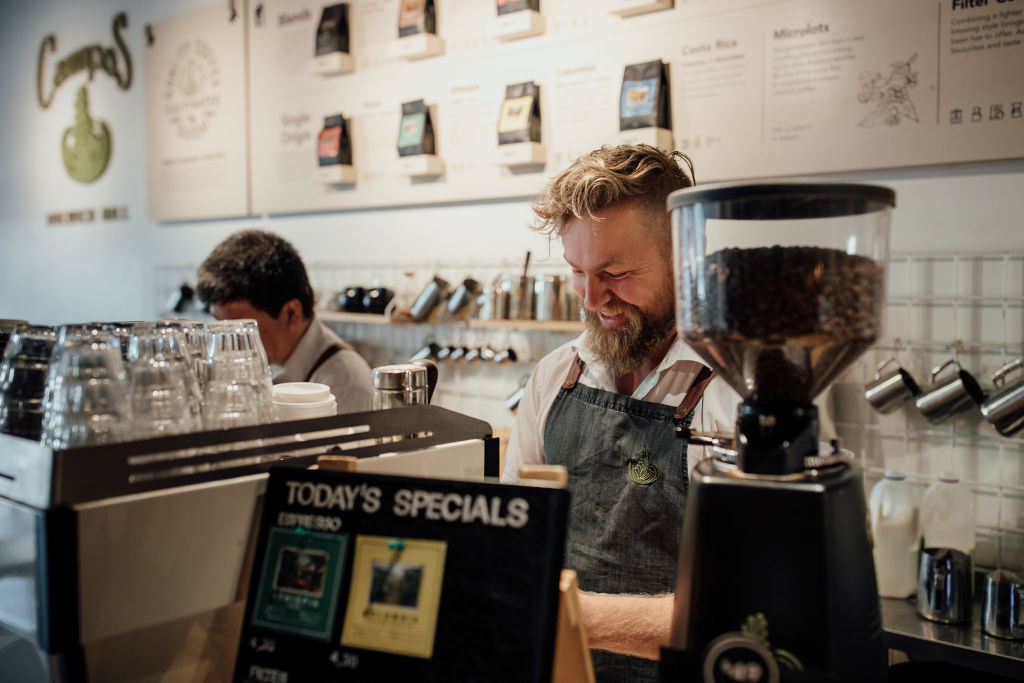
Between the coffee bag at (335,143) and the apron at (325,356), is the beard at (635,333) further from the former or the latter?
the coffee bag at (335,143)

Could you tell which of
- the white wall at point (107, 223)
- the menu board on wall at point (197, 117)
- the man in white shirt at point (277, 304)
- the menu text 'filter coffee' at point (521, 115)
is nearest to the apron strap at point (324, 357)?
the man in white shirt at point (277, 304)

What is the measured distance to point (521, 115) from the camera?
3316 mm

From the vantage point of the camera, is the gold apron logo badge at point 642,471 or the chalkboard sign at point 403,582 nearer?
the chalkboard sign at point 403,582

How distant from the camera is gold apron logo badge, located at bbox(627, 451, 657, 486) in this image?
1.85m

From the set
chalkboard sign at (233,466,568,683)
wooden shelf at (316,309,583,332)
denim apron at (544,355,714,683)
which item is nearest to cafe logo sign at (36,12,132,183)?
wooden shelf at (316,309,583,332)

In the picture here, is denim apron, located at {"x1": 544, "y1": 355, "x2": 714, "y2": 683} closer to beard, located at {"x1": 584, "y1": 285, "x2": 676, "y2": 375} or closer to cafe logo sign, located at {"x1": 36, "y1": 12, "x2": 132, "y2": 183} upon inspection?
beard, located at {"x1": 584, "y1": 285, "x2": 676, "y2": 375}

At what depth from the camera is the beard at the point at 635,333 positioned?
197 centimetres

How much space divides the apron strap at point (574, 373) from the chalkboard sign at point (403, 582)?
1.13 m

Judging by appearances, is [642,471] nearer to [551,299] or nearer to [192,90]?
[551,299]

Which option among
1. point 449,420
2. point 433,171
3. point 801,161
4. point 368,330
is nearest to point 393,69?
point 433,171

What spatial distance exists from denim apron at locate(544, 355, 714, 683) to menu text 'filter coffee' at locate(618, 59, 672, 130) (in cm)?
137

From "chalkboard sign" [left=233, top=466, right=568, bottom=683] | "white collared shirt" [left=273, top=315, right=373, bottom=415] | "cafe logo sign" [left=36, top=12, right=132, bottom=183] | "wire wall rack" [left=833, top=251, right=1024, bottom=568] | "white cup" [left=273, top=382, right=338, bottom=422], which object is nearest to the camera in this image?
"chalkboard sign" [left=233, top=466, right=568, bottom=683]

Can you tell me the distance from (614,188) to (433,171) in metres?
1.86

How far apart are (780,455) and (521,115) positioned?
8.55 ft
